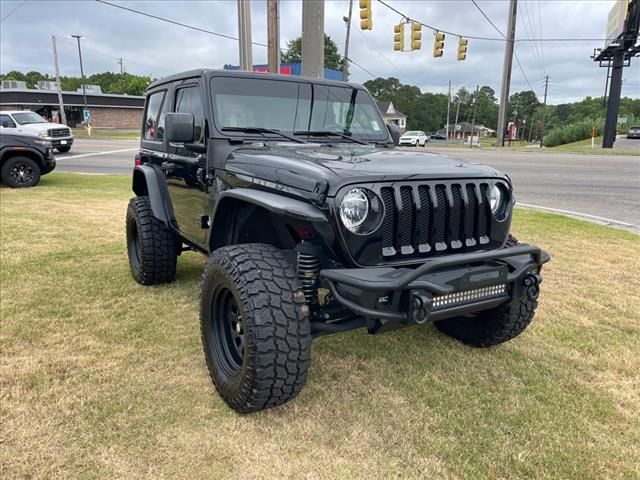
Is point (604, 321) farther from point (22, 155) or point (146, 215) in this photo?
point (22, 155)

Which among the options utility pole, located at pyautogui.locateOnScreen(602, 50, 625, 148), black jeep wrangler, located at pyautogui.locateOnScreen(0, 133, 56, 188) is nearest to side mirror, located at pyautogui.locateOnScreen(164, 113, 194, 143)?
black jeep wrangler, located at pyautogui.locateOnScreen(0, 133, 56, 188)

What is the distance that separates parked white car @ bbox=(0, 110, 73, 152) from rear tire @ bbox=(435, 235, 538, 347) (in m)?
18.4

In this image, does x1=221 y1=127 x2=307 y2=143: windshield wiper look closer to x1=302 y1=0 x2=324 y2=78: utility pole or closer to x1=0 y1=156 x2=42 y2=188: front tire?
x1=302 y1=0 x2=324 y2=78: utility pole

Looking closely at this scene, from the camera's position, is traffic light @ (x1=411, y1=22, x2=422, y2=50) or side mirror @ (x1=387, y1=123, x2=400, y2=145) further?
traffic light @ (x1=411, y1=22, x2=422, y2=50)

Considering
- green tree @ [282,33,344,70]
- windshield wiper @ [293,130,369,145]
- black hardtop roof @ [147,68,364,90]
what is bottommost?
windshield wiper @ [293,130,369,145]

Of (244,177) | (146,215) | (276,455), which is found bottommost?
(276,455)

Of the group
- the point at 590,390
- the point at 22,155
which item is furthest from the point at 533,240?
the point at 22,155

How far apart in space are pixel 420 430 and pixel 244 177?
5.87 feet

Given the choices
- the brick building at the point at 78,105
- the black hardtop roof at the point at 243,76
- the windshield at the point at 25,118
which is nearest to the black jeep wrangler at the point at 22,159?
the windshield at the point at 25,118

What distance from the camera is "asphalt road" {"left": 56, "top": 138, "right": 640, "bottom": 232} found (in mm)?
9406

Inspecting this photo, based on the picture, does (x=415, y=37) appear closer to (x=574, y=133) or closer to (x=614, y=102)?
(x=614, y=102)

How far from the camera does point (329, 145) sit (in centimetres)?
368

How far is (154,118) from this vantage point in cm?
494

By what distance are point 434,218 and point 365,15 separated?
16663 mm
